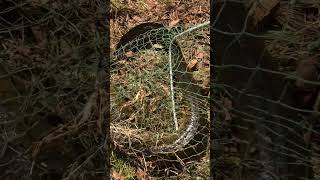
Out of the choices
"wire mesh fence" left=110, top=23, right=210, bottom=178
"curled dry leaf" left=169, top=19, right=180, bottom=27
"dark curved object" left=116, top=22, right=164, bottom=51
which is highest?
"curled dry leaf" left=169, top=19, right=180, bottom=27

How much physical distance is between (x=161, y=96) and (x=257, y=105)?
32.5 inches

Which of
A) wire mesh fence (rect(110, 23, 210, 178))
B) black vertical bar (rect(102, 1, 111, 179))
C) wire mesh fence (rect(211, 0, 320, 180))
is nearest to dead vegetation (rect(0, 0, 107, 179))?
black vertical bar (rect(102, 1, 111, 179))

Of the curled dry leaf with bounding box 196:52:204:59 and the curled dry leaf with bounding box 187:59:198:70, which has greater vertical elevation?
the curled dry leaf with bounding box 196:52:204:59

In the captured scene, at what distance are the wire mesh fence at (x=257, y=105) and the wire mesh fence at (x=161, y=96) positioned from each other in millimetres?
272

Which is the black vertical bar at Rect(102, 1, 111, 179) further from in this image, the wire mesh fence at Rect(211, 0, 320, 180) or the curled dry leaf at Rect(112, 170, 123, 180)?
the wire mesh fence at Rect(211, 0, 320, 180)

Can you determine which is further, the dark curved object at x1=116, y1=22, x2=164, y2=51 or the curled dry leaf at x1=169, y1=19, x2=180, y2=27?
the curled dry leaf at x1=169, y1=19, x2=180, y2=27

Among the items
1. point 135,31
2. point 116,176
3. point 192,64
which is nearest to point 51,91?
point 116,176

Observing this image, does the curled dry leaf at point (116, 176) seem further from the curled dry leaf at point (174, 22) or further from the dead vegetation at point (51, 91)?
the curled dry leaf at point (174, 22)

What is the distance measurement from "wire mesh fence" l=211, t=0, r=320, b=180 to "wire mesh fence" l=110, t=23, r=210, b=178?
27 cm

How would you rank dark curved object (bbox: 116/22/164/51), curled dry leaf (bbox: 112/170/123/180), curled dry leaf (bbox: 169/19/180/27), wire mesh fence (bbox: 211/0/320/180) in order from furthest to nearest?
1. curled dry leaf (bbox: 169/19/180/27)
2. dark curved object (bbox: 116/22/164/51)
3. curled dry leaf (bbox: 112/170/123/180)
4. wire mesh fence (bbox: 211/0/320/180)

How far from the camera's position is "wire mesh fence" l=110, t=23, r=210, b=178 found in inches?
118

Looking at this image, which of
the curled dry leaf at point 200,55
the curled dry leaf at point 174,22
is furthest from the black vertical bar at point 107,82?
the curled dry leaf at point 200,55

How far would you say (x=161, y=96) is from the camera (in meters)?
3.21

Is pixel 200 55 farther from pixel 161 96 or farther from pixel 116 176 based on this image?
pixel 116 176
